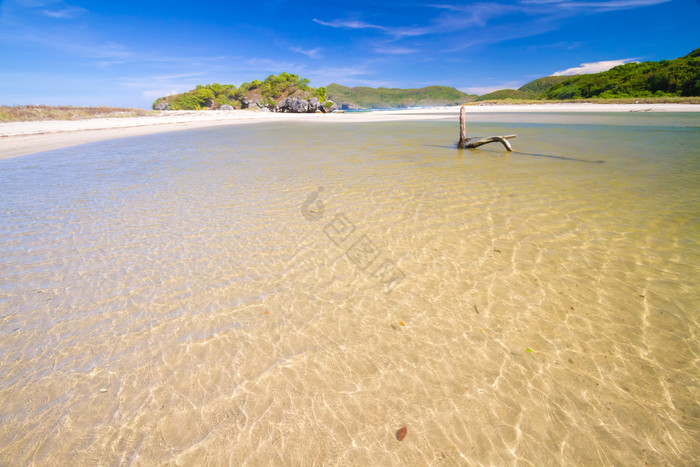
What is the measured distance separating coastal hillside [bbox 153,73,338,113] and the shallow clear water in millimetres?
78910

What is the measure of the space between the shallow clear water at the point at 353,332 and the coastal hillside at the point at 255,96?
3107 inches

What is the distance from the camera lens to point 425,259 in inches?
171

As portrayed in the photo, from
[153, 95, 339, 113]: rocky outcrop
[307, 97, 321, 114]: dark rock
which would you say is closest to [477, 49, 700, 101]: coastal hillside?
[153, 95, 339, 113]: rocky outcrop

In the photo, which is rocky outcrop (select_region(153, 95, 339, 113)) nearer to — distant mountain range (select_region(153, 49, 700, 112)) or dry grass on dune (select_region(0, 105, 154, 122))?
distant mountain range (select_region(153, 49, 700, 112))

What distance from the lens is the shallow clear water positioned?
209 centimetres

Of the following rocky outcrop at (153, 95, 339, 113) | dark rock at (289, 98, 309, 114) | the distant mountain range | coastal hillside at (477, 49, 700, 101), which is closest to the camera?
coastal hillside at (477, 49, 700, 101)

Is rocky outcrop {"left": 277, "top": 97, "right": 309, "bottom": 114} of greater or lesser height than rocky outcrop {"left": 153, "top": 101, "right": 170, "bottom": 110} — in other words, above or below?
below

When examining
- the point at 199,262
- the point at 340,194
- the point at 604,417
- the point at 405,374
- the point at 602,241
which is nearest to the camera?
the point at 604,417

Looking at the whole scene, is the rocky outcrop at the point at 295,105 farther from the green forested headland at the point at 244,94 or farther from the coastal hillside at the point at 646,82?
the coastal hillside at the point at 646,82

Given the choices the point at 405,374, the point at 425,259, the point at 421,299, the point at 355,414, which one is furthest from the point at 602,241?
the point at 355,414

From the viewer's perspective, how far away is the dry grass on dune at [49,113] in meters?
30.2

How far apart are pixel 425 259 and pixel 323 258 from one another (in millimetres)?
1546

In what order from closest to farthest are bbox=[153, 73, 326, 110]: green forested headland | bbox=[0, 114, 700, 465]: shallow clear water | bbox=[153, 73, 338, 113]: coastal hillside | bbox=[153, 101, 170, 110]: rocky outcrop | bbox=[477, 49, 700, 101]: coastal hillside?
1. bbox=[0, 114, 700, 465]: shallow clear water
2. bbox=[477, 49, 700, 101]: coastal hillside
3. bbox=[153, 73, 338, 113]: coastal hillside
4. bbox=[153, 73, 326, 110]: green forested headland
5. bbox=[153, 101, 170, 110]: rocky outcrop

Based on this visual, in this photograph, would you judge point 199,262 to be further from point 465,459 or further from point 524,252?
point 524,252
